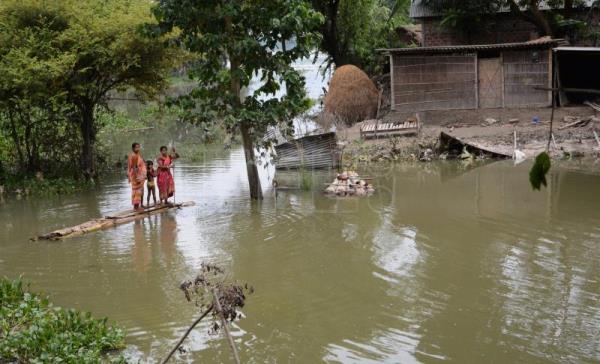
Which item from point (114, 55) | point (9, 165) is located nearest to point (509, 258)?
point (114, 55)

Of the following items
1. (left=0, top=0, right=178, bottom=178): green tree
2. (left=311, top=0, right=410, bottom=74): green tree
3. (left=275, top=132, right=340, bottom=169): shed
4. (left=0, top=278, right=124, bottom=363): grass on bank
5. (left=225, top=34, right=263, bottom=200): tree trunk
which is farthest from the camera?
(left=311, top=0, right=410, bottom=74): green tree

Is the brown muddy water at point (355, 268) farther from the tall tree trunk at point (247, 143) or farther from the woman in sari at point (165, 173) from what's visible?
the woman in sari at point (165, 173)

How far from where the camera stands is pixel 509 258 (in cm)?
919

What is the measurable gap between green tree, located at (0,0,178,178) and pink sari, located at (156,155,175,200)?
2.57m

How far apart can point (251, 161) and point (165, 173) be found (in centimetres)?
167

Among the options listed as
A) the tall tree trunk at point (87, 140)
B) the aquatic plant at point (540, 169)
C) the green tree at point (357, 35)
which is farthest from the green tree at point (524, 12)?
the aquatic plant at point (540, 169)

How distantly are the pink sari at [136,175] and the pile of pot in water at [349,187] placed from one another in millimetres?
3868

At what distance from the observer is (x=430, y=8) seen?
2377cm

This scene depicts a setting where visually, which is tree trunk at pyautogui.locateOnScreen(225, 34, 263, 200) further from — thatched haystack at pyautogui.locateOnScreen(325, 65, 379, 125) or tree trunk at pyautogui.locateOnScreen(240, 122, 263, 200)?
thatched haystack at pyautogui.locateOnScreen(325, 65, 379, 125)

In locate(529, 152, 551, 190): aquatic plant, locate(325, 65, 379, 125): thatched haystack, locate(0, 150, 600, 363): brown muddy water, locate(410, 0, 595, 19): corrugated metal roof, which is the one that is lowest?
locate(0, 150, 600, 363): brown muddy water

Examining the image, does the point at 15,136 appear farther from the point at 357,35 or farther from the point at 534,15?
the point at 534,15

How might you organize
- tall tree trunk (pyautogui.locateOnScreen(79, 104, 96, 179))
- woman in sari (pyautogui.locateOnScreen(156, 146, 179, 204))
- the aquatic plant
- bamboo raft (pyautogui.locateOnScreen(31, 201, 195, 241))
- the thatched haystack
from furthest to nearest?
the thatched haystack < tall tree trunk (pyautogui.locateOnScreen(79, 104, 96, 179)) < woman in sari (pyautogui.locateOnScreen(156, 146, 179, 204)) < bamboo raft (pyautogui.locateOnScreen(31, 201, 195, 241)) < the aquatic plant

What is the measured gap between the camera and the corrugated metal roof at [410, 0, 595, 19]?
23266mm

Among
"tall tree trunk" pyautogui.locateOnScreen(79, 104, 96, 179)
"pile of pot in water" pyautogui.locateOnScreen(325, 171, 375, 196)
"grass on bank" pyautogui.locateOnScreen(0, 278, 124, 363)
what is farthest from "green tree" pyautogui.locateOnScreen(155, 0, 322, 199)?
"grass on bank" pyautogui.locateOnScreen(0, 278, 124, 363)
